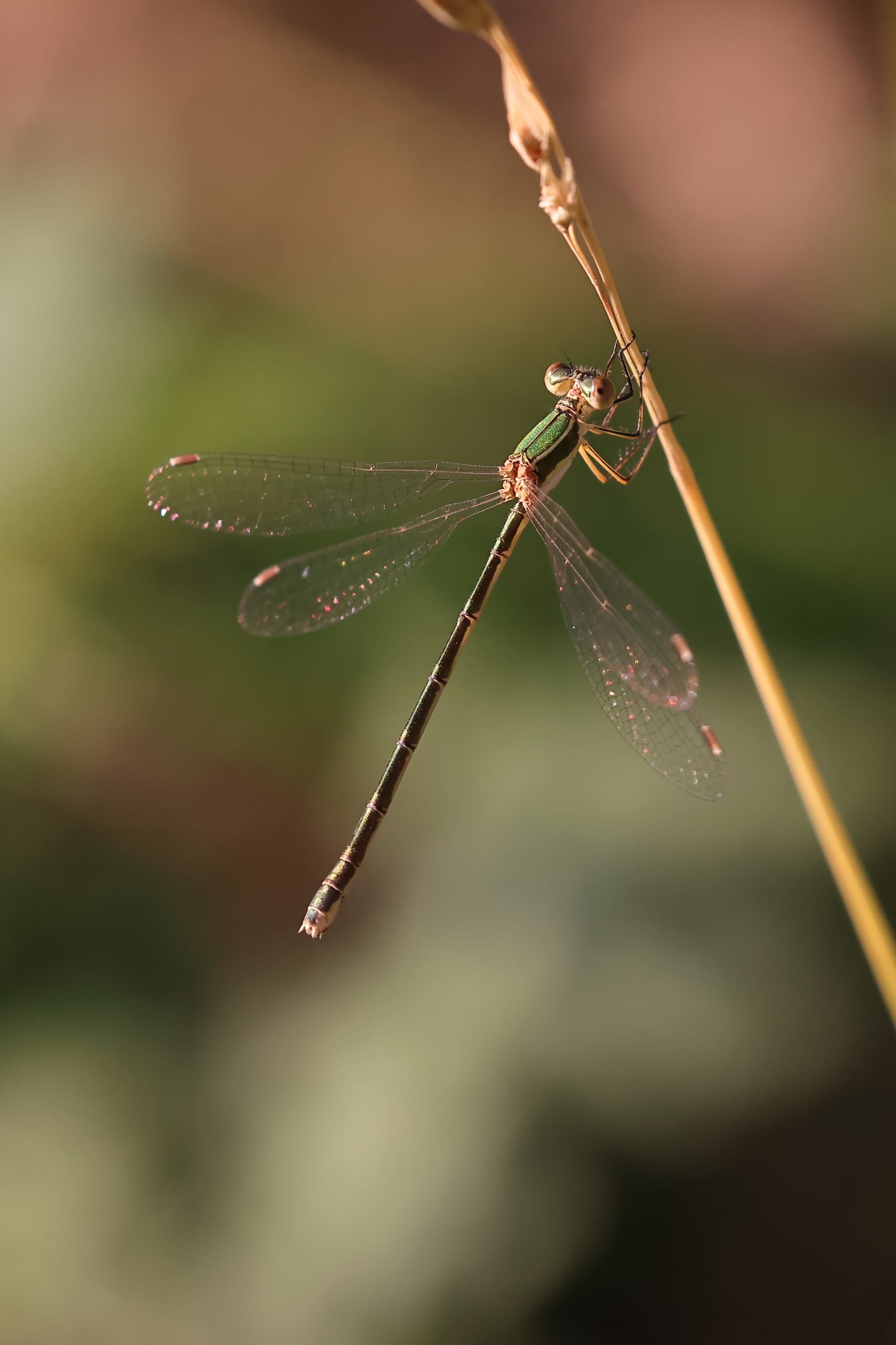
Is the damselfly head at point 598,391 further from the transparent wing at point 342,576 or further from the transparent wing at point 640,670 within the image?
the transparent wing at point 342,576

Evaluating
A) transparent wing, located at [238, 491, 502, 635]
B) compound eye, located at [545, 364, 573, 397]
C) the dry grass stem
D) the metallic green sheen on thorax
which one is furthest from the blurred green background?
the dry grass stem

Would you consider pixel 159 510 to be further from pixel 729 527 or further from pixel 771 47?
pixel 771 47

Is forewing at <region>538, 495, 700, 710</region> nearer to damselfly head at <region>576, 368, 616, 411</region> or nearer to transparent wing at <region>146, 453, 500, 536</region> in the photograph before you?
damselfly head at <region>576, 368, 616, 411</region>

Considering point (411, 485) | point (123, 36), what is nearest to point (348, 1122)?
point (411, 485)

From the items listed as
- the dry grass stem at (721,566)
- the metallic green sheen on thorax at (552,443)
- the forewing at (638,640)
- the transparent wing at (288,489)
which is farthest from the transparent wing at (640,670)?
the dry grass stem at (721,566)

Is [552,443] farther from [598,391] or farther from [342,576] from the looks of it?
[342,576]

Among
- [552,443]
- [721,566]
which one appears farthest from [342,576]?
[721,566]
